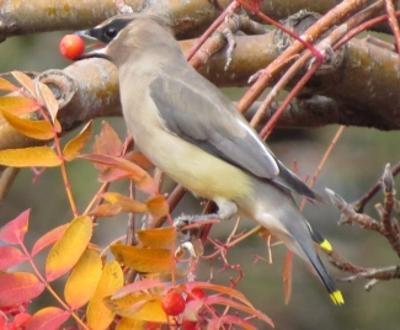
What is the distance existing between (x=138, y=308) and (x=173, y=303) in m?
0.04

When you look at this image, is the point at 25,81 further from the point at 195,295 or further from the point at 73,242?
the point at 195,295

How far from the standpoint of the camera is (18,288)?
5.74ft

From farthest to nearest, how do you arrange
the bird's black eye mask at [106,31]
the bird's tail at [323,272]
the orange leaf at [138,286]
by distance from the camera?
1. the bird's black eye mask at [106,31]
2. the bird's tail at [323,272]
3. the orange leaf at [138,286]

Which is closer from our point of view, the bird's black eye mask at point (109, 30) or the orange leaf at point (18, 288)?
the orange leaf at point (18, 288)

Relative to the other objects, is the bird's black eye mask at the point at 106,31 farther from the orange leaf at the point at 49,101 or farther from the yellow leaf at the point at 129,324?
the yellow leaf at the point at 129,324

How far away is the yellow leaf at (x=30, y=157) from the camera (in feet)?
5.91

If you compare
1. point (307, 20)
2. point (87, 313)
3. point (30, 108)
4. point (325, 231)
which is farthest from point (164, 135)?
point (325, 231)

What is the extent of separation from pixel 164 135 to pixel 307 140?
285 cm

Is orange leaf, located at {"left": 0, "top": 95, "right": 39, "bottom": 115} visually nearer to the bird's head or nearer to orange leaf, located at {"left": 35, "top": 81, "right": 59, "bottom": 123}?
orange leaf, located at {"left": 35, "top": 81, "right": 59, "bottom": 123}

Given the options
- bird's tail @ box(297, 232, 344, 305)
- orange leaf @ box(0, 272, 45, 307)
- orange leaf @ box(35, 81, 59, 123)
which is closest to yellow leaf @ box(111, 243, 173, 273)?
orange leaf @ box(0, 272, 45, 307)

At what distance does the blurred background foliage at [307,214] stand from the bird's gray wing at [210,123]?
84.4 inches

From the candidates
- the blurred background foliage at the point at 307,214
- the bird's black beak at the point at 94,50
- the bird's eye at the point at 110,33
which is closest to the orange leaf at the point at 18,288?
the bird's black beak at the point at 94,50

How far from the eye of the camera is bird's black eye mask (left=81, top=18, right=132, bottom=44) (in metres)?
2.38

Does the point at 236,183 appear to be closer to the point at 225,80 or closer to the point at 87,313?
the point at 225,80
